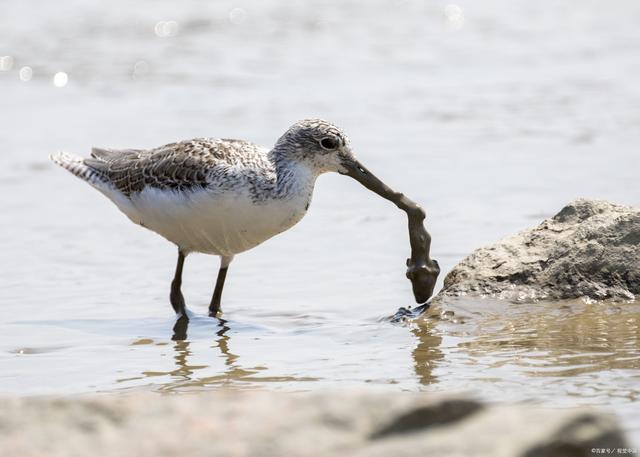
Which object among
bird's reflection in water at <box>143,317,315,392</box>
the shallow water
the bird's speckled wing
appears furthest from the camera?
the bird's speckled wing

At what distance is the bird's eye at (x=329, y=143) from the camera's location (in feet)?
27.9

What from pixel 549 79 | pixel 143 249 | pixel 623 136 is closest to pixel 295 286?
pixel 143 249

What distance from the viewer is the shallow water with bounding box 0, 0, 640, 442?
721cm

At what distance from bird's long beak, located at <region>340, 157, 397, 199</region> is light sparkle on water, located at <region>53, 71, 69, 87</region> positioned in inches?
387

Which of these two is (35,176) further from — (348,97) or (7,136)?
(348,97)

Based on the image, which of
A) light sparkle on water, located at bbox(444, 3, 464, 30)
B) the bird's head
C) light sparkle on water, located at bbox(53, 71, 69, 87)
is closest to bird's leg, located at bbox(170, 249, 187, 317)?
the bird's head

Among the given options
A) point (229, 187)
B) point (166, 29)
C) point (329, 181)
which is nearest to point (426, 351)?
point (229, 187)

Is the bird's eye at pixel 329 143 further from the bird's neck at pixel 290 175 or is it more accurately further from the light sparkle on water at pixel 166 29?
the light sparkle on water at pixel 166 29

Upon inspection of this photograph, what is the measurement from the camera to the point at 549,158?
12.9 m

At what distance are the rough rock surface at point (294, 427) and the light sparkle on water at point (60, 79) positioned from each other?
1430cm

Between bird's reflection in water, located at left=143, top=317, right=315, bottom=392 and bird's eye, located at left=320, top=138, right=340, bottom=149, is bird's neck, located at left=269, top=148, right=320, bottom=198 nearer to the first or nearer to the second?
bird's eye, located at left=320, top=138, right=340, bottom=149

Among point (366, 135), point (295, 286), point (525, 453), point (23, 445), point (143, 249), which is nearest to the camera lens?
point (525, 453)

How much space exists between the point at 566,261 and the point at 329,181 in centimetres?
508

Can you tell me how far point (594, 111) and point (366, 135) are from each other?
2.99 meters
